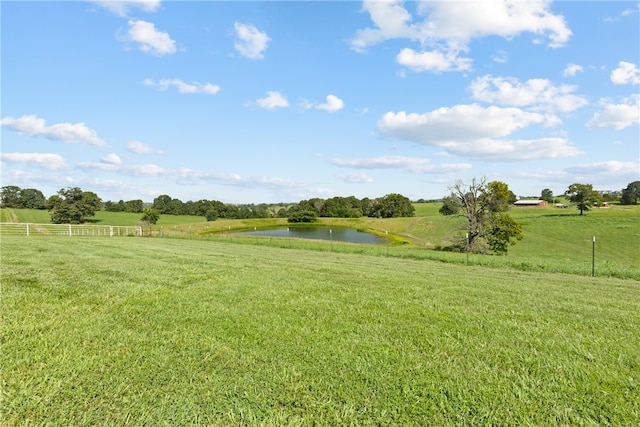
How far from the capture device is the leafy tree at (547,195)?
106012 mm

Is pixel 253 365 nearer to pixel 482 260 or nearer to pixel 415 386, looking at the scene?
pixel 415 386

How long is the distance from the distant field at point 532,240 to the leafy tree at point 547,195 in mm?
37444

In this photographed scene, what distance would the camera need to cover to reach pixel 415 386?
2799 millimetres

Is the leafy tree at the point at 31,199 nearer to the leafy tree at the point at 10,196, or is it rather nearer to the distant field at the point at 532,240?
the leafy tree at the point at 10,196

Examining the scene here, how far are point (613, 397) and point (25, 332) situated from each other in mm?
5666

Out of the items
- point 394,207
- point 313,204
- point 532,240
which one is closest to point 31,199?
point 313,204

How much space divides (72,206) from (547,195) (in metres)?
134

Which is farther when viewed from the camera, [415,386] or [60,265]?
[60,265]

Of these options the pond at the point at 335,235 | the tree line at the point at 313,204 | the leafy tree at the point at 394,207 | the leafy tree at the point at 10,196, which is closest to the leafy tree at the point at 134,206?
the tree line at the point at 313,204

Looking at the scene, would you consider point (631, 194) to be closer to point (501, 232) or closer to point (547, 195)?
point (547, 195)

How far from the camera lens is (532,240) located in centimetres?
4422

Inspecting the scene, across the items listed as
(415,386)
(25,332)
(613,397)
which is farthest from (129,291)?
(613,397)

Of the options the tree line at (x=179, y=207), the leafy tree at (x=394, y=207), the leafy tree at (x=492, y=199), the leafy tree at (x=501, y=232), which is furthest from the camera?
the leafy tree at (x=394, y=207)

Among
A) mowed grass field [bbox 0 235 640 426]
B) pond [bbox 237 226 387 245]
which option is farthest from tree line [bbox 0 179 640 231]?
mowed grass field [bbox 0 235 640 426]
